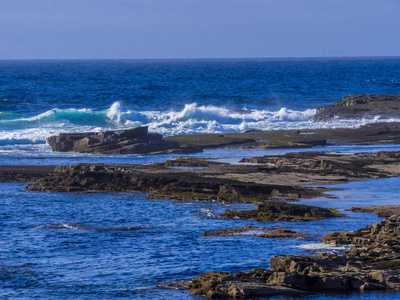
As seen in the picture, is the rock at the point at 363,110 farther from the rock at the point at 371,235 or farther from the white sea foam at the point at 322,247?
the white sea foam at the point at 322,247

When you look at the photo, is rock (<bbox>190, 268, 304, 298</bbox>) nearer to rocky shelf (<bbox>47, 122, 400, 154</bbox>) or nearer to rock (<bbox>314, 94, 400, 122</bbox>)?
rocky shelf (<bbox>47, 122, 400, 154</bbox>)

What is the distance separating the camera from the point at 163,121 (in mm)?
58656

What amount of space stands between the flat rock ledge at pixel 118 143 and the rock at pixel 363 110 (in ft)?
72.4

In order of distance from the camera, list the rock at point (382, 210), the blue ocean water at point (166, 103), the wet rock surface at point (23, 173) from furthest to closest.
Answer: the blue ocean water at point (166, 103)
the wet rock surface at point (23, 173)
the rock at point (382, 210)

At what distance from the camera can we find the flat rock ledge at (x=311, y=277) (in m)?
13.3

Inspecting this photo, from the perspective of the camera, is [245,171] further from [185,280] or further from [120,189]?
[185,280]

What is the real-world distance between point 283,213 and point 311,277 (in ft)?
23.8

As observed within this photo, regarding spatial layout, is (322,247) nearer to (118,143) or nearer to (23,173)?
(23,173)

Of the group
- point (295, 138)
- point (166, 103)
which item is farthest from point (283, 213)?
point (166, 103)

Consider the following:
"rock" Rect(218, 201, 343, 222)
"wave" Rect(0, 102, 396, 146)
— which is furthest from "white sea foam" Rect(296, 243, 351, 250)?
"wave" Rect(0, 102, 396, 146)

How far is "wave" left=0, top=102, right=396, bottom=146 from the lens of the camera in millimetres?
51844

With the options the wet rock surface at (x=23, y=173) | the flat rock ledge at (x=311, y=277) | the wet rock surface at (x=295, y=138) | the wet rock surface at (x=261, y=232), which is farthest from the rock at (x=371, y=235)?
the wet rock surface at (x=295, y=138)

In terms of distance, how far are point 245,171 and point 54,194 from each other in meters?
7.65

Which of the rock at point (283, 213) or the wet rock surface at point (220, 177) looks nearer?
the rock at point (283, 213)
